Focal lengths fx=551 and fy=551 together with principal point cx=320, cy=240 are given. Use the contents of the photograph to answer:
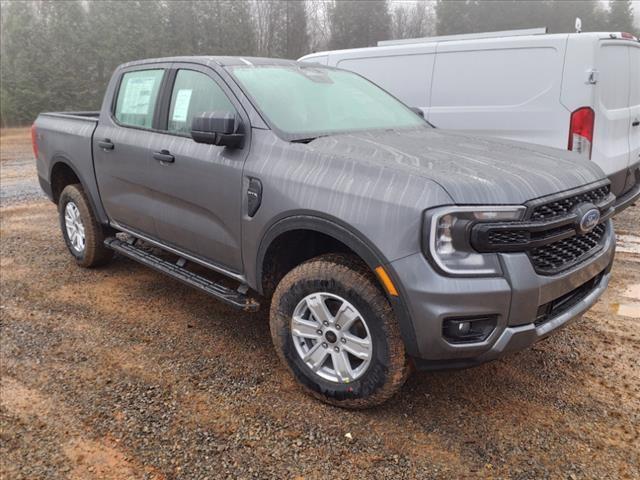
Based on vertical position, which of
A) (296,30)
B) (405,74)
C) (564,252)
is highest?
(296,30)

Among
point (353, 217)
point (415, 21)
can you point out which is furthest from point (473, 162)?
point (415, 21)

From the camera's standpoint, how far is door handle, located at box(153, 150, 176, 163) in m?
3.64

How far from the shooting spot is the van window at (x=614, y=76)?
5188 mm

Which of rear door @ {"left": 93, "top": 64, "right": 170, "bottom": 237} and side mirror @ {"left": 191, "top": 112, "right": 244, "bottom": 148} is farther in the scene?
rear door @ {"left": 93, "top": 64, "right": 170, "bottom": 237}

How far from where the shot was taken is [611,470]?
2.41 m

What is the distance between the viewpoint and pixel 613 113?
17.6 ft

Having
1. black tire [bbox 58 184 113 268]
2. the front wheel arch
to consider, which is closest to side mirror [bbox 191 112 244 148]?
the front wheel arch

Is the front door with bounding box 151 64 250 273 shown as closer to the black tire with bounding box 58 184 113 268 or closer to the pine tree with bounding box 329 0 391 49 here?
the black tire with bounding box 58 184 113 268

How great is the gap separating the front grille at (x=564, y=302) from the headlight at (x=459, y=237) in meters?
0.38

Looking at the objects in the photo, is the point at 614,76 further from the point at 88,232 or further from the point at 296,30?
the point at 296,30

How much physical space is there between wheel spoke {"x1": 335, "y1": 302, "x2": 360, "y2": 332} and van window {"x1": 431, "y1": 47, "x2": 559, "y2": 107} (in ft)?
12.9

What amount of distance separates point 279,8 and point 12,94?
72.2 ft

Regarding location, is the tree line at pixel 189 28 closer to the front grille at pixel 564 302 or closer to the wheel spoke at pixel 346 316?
the wheel spoke at pixel 346 316

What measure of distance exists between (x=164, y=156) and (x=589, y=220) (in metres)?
2.60
